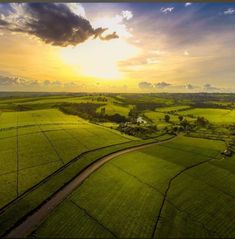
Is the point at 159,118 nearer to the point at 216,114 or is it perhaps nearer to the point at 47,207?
the point at 216,114

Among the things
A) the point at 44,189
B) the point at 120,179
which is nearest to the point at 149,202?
the point at 120,179

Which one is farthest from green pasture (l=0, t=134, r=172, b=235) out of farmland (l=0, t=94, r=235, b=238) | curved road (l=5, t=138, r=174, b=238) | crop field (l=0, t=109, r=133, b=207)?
crop field (l=0, t=109, r=133, b=207)

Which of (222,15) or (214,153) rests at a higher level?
(222,15)

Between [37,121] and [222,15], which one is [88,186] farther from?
[37,121]

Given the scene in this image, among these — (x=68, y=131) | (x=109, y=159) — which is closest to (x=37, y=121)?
(x=68, y=131)

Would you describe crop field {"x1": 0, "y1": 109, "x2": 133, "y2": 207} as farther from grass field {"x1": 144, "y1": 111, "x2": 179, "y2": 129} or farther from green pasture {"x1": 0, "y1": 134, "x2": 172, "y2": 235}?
grass field {"x1": 144, "y1": 111, "x2": 179, "y2": 129}

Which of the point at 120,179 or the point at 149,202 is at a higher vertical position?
the point at 149,202
